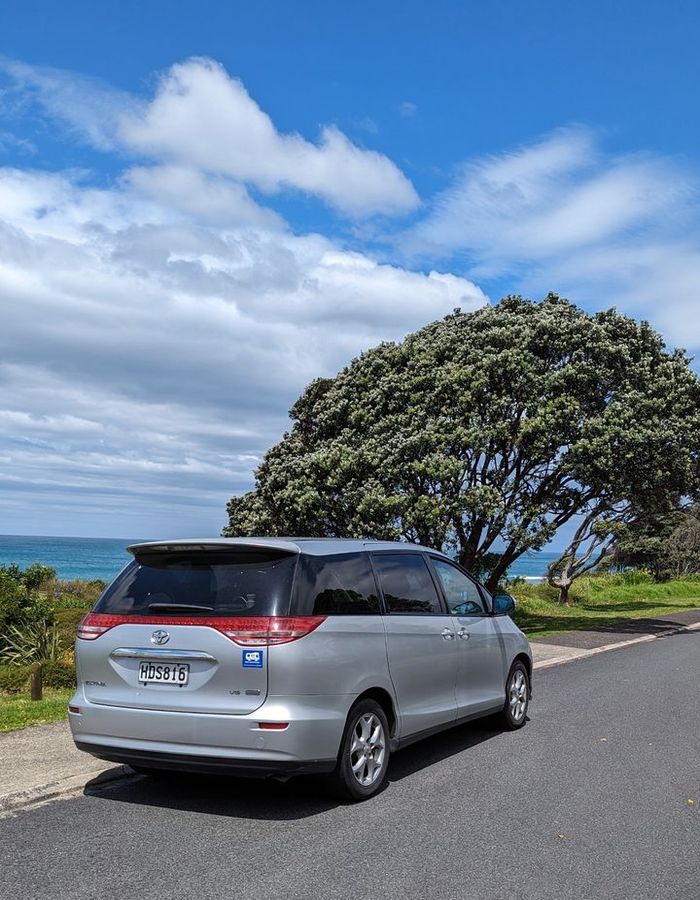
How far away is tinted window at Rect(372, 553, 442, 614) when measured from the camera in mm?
6801

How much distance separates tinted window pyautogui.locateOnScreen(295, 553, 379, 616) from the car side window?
1.28m

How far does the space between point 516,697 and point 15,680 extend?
684 cm

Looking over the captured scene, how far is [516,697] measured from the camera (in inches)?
346

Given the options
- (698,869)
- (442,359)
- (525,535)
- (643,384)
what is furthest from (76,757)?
(643,384)

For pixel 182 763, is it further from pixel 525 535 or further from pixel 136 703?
pixel 525 535

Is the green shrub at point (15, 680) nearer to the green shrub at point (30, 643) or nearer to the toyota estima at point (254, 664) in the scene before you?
the green shrub at point (30, 643)

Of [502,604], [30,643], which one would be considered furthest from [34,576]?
[502,604]

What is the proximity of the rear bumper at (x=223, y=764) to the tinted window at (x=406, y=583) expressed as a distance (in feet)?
4.71

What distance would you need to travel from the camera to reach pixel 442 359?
20453mm

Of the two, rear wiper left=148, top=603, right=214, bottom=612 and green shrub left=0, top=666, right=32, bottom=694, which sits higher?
rear wiper left=148, top=603, right=214, bottom=612

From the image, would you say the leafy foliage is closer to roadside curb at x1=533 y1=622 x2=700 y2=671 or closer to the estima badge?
roadside curb at x1=533 y1=622 x2=700 y2=671

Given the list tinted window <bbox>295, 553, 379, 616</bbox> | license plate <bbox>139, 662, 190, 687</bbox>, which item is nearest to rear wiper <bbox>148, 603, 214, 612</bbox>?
license plate <bbox>139, 662, 190, 687</bbox>

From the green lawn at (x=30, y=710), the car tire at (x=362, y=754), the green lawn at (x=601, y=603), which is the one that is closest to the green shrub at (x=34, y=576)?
the green lawn at (x=30, y=710)

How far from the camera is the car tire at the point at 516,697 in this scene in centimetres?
857
